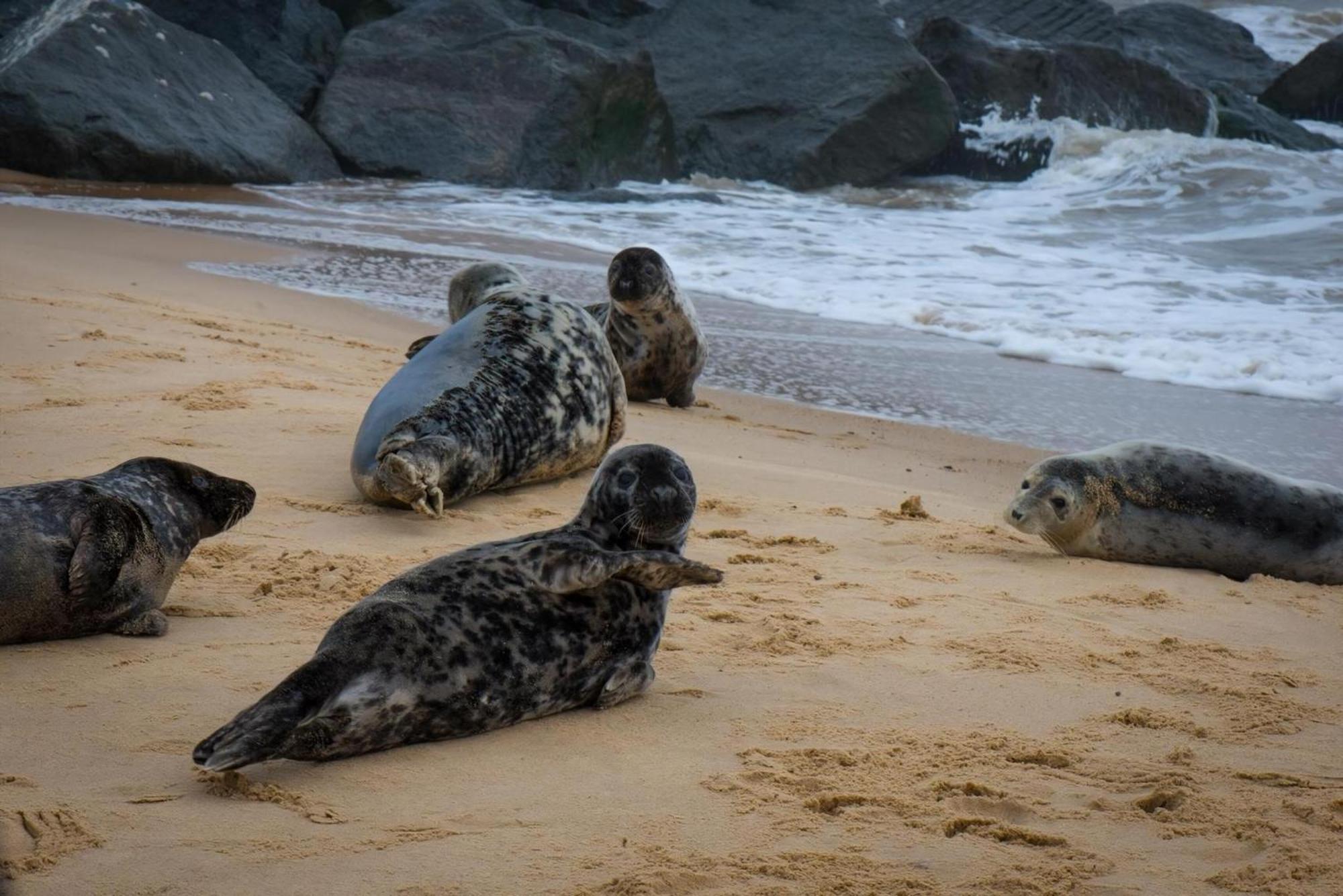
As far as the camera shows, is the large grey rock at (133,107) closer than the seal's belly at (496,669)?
No

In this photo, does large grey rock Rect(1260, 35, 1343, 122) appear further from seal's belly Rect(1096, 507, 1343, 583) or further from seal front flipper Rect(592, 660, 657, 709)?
seal front flipper Rect(592, 660, 657, 709)

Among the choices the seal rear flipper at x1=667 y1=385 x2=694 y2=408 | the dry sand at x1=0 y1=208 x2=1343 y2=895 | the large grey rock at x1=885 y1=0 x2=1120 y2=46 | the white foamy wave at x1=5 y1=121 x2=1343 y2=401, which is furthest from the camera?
the large grey rock at x1=885 y1=0 x2=1120 y2=46

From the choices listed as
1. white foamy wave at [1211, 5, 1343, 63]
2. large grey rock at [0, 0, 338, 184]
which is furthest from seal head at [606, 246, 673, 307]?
white foamy wave at [1211, 5, 1343, 63]

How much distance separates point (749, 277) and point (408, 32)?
8253 millimetres

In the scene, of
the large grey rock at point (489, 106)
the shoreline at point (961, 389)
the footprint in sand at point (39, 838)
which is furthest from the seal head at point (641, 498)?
the large grey rock at point (489, 106)

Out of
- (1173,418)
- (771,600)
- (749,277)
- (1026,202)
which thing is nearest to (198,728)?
(771,600)

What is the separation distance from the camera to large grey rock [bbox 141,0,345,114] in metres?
16.7

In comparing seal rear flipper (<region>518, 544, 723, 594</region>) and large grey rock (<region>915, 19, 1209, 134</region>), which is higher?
large grey rock (<region>915, 19, 1209, 134</region>)

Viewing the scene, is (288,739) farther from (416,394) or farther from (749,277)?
(749,277)

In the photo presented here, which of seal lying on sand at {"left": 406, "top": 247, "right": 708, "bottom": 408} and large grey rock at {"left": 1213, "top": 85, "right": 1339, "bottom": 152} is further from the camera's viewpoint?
large grey rock at {"left": 1213, "top": 85, "right": 1339, "bottom": 152}

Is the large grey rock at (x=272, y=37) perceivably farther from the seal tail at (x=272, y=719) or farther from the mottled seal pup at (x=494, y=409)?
the seal tail at (x=272, y=719)

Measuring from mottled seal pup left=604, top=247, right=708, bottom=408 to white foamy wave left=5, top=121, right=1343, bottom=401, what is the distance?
195 centimetres

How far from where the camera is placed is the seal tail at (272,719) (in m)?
2.34

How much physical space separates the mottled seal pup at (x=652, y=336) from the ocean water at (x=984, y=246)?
1695 mm
